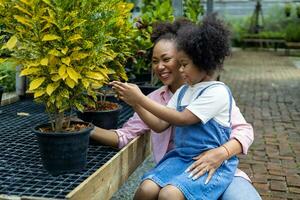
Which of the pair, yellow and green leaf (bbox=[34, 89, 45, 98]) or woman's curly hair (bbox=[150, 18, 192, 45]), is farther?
woman's curly hair (bbox=[150, 18, 192, 45])

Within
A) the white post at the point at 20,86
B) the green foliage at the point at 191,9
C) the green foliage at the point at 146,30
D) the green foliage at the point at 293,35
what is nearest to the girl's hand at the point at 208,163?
the green foliage at the point at 146,30

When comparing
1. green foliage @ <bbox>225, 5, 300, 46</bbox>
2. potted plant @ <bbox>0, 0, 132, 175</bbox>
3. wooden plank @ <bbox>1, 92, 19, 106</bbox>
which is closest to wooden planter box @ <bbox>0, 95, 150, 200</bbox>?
potted plant @ <bbox>0, 0, 132, 175</bbox>

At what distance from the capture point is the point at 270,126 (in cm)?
619

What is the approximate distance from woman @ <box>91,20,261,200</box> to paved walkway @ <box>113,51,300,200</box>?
1078mm

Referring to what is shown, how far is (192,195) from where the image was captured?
86.4 inches

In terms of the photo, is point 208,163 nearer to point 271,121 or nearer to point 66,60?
point 66,60

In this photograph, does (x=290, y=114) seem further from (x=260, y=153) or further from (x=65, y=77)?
(x=65, y=77)

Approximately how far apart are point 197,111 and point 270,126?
4.12m

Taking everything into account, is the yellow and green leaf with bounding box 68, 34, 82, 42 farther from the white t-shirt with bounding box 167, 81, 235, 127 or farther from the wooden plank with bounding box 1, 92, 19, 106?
the wooden plank with bounding box 1, 92, 19, 106

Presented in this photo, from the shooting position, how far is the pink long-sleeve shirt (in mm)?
2510

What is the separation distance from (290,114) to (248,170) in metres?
2.82

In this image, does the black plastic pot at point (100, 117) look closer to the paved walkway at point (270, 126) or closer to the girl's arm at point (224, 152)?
the girl's arm at point (224, 152)

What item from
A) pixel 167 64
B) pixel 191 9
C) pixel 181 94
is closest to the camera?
pixel 181 94

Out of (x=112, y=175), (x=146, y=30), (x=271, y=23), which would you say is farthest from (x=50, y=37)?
(x=271, y=23)
